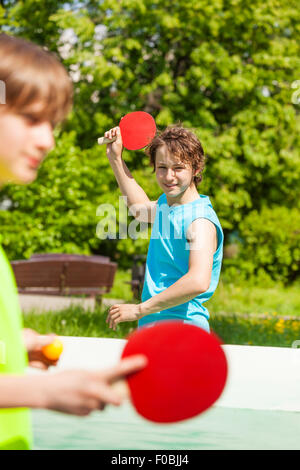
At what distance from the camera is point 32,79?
4.06 feet

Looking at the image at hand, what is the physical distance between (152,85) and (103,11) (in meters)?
2.13

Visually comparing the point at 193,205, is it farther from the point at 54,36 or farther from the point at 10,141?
the point at 54,36

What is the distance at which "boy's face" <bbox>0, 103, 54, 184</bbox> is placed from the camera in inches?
48.5

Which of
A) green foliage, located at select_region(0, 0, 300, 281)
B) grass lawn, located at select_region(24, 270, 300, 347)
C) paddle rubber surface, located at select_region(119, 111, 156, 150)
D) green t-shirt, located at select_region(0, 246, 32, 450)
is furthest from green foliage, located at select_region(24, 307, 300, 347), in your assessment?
green t-shirt, located at select_region(0, 246, 32, 450)

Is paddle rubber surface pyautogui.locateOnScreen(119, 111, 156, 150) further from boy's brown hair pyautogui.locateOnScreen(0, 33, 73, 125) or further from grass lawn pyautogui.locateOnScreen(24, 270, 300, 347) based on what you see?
grass lawn pyautogui.locateOnScreen(24, 270, 300, 347)

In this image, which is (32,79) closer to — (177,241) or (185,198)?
(177,241)

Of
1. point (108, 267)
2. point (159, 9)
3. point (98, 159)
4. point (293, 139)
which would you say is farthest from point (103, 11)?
point (108, 267)

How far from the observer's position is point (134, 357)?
1.08 metres

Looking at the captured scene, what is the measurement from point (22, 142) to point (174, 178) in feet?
5.09

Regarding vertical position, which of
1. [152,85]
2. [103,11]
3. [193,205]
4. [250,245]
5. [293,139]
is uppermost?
[193,205]

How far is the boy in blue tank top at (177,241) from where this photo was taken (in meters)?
2.47

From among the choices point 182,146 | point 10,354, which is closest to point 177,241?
point 182,146

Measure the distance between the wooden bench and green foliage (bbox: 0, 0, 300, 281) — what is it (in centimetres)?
294
